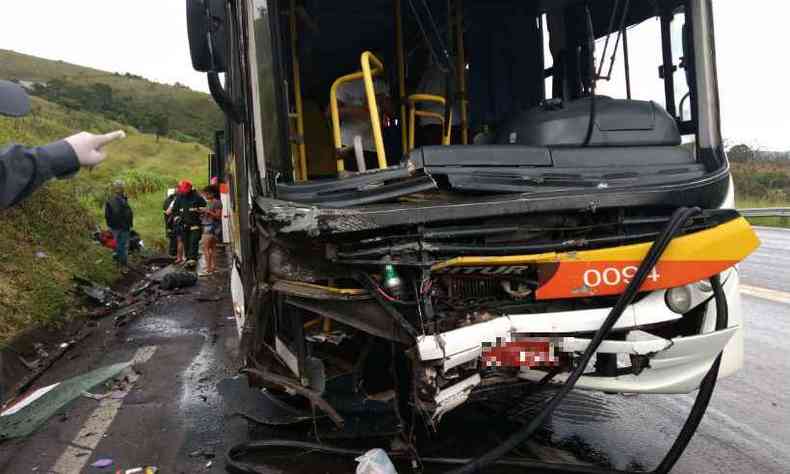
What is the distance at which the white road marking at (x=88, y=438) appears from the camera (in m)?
3.84

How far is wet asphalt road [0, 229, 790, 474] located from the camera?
378cm

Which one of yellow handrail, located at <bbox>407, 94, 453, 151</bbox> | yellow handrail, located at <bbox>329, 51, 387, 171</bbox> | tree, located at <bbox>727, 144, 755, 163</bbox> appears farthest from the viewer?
tree, located at <bbox>727, 144, 755, 163</bbox>

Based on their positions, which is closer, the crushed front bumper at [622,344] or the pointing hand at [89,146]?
the pointing hand at [89,146]

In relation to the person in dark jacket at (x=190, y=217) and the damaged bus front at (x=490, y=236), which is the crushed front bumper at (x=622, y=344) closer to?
the damaged bus front at (x=490, y=236)

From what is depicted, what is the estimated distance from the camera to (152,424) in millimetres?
4527

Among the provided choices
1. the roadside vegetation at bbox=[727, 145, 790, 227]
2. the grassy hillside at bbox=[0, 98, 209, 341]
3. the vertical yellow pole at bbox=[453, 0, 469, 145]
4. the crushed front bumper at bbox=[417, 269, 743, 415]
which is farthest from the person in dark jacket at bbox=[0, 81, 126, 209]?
the roadside vegetation at bbox=[727, 145, 790, 227]

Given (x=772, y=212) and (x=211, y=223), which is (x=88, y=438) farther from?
(x=772, y=212)

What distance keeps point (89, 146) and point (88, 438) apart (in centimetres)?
251

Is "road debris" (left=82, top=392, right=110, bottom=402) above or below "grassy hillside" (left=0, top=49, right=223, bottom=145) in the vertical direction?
below

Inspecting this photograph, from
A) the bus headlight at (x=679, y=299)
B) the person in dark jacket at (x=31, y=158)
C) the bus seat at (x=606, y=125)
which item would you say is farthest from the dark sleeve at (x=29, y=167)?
the bus headlight at (x=679, y=299)

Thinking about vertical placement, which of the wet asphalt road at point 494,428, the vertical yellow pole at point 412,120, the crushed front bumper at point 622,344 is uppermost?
the vertical yellow pole at point 412,120

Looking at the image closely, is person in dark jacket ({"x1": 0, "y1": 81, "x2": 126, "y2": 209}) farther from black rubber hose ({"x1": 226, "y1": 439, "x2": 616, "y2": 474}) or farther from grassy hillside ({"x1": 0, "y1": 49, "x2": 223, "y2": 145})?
grassy hillside ({"x1": 0, "y1": 49, "x2": 223, "y2": 145})

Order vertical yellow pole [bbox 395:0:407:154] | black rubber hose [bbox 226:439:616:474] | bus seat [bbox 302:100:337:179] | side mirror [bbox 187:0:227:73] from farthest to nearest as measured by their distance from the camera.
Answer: bus seat [bbox 302:100:337:179] → vertical yellow pole [bbox 395:0:407:154] → black rubber hose [bbox 226:439:616:474] → side mirror [bbox 187:0:227:73]

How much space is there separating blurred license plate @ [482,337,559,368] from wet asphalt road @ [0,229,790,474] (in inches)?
49.9
